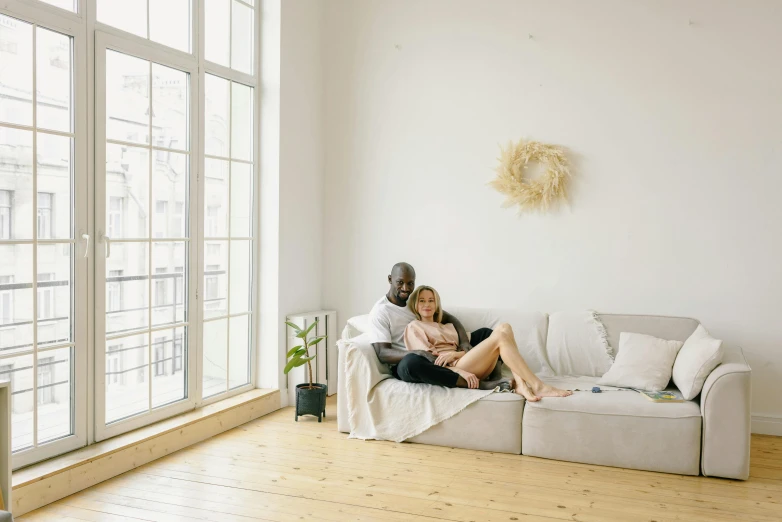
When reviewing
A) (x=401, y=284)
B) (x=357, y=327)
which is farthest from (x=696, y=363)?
(x=357, y=327)

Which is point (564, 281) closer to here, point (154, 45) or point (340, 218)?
point (340, 218)

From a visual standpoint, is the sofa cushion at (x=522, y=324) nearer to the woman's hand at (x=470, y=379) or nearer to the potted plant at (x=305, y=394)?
the woman's hand at (x=470, y=379)

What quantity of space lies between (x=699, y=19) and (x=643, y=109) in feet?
2.13

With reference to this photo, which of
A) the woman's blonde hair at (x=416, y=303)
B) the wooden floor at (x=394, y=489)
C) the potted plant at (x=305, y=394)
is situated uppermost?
the woman's blonde hair at (x=416, y=303)

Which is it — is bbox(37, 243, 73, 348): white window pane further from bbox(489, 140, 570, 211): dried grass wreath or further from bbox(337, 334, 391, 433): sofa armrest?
bbox(489, 140, 570, 211): dried grass wreath

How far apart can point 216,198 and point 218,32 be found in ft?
3.57

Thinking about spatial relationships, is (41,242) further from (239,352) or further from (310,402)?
(310,402)

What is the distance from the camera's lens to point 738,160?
444cm

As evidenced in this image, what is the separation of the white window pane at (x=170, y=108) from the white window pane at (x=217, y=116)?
0.22 m

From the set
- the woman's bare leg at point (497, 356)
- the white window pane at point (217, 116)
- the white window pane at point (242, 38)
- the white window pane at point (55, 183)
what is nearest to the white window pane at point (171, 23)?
the white window pane at point (217, 116)

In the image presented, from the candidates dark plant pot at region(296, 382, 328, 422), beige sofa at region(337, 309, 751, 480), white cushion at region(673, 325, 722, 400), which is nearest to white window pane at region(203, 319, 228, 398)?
dark plant pot at region(296, 382, 328, 422)

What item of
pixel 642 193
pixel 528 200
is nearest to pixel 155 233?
pixel 528 200

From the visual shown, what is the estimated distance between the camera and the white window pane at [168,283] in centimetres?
402

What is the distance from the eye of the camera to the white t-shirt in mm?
4379
